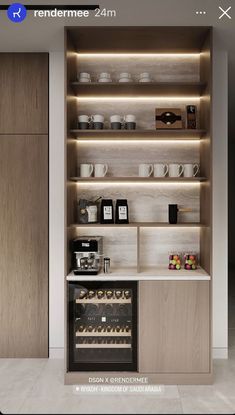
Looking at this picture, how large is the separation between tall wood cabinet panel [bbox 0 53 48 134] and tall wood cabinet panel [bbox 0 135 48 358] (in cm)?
13

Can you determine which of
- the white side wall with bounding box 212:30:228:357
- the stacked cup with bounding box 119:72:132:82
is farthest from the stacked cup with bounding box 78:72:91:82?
the white side wall with bounding box 212:30:228:357

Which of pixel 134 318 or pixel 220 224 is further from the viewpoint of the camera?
pixel 220 224

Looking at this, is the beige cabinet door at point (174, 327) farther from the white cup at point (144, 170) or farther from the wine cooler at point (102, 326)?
the white cup at point (144, 170)

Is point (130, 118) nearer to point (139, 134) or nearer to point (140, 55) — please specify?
point (139, 134)

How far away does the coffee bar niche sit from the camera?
2975 millimetres

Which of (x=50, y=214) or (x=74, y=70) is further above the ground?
(x=74, y=70)

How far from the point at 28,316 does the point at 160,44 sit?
2.60m

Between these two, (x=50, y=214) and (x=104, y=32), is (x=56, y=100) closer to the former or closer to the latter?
(x=104, y=32)

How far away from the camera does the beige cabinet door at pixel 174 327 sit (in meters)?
2.97

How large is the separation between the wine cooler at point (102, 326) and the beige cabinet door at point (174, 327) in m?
0.09

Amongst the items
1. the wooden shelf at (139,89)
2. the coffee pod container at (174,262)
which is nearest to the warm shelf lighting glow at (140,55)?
the wooden shelf at (139,89)

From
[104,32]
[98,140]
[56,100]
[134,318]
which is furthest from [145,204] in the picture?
[104,32]

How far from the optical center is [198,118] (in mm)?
3441

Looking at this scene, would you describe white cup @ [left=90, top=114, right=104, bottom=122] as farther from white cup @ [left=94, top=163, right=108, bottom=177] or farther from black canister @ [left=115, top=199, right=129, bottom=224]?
black canister @ [left=115, top=199, right=129, bottom=224]
